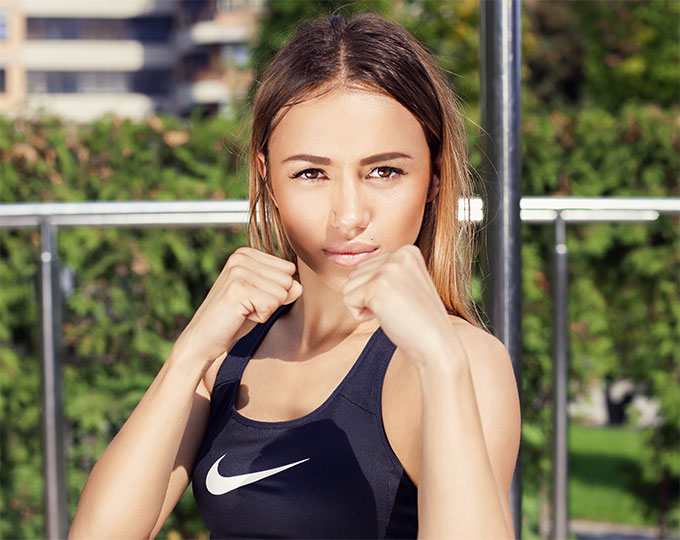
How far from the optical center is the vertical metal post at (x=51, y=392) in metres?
2.74

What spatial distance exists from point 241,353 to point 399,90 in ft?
1.82

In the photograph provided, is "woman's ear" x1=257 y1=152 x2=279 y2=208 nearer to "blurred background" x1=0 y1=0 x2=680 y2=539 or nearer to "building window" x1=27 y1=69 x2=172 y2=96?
"blurred background" x1=0 y1=0 x2=680 y2=539

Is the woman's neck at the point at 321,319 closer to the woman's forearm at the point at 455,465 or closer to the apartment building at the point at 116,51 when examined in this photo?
the woman's forearm at the point at 455,465

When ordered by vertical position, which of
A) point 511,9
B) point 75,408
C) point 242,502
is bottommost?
point 75,408

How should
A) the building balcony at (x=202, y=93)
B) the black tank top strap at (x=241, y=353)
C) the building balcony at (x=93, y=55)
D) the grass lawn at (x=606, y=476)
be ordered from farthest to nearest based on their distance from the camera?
the building balcony at (x=93, y=55) → the building balcony at (x=202, y=93) → the grass lawn at (x=606, y=476) → the black tank top strap at (x=241, y=353)

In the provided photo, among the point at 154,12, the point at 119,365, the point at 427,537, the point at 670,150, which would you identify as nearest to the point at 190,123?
the point at 119,365

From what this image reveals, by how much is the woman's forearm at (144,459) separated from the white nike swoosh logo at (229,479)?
0.07 meters

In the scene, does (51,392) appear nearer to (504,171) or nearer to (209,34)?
(504,171)

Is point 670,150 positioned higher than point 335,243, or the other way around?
point 670,150

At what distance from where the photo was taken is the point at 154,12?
6038cm

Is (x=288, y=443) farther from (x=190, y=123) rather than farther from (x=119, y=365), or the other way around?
(x=190, y=123)

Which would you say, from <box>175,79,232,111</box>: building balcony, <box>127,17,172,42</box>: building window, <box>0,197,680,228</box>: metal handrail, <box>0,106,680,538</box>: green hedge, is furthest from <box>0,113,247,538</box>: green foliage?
<box>127,17,172,42</box>: building window

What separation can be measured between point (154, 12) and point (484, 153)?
6215cm

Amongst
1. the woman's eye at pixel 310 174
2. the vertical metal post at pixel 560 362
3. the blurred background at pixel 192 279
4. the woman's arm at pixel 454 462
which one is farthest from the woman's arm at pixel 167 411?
the vertical metal post at pixel 560 362
